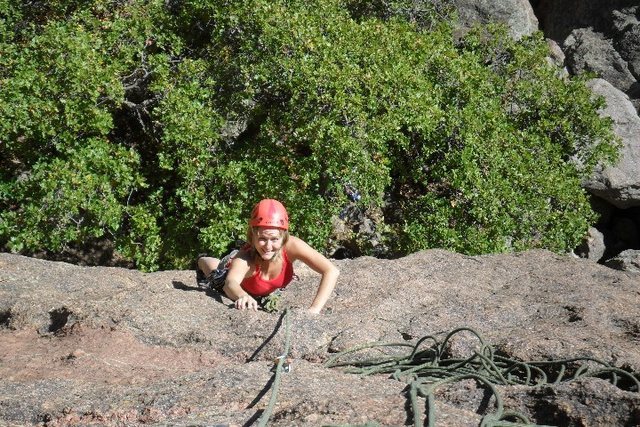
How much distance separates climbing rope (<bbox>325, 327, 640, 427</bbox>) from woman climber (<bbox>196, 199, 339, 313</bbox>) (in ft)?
1.95

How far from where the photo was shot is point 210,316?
16.7 ft

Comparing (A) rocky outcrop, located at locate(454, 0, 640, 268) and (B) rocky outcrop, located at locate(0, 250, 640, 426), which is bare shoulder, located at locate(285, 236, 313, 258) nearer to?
(B) rocky outcrop, located at locate(0, 250, 640, 426)

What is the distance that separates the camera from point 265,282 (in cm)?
555

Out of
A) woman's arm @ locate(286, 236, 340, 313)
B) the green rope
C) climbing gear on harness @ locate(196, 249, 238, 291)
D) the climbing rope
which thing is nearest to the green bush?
climbing gear on harness @ locate(196, 249, 238, 291)

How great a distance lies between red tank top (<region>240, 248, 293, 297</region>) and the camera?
5520mm

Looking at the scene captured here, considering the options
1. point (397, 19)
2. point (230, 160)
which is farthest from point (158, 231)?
point (397, 19)

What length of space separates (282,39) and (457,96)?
90.9 inches

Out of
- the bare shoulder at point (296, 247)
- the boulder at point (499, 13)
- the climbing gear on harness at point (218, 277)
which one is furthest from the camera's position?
the boulder at point (499, 13)

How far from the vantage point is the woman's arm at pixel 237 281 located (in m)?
5.16

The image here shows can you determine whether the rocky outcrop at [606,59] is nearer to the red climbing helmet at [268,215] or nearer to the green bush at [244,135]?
the green bush at [244,135]

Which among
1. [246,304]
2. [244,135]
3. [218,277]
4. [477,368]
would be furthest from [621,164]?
[246,304]

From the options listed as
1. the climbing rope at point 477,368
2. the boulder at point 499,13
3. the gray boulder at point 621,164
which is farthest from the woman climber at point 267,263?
the boulder at point 499,13

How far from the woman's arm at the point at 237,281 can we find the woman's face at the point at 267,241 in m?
0.15

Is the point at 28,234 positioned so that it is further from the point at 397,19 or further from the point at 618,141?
the point at 618,141
